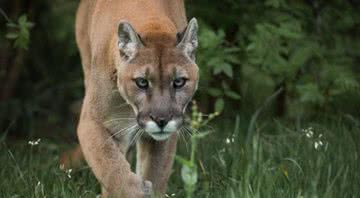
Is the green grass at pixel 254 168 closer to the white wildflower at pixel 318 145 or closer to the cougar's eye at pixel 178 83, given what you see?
the white wildflower at pixel 318 145

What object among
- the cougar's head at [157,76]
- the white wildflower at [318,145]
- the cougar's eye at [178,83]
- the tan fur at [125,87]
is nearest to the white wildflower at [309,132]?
the white wildflower at [318,145]

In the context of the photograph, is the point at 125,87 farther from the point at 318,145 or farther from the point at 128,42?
the point at 318,145

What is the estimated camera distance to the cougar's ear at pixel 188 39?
6.98 meters

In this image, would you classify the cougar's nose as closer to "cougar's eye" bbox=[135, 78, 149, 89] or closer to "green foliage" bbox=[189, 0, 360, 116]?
"cougar's eye" bbox=[135, 78, 149, 89]

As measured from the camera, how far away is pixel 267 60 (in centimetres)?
872

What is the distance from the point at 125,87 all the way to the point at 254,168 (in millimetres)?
1021

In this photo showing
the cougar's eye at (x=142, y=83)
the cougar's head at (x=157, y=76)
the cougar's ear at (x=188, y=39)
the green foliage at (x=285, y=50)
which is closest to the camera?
the cougar's head at (x=157, y=76)

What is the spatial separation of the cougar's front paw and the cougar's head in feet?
1.04

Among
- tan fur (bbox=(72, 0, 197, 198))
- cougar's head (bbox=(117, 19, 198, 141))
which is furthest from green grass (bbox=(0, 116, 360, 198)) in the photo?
cougar's head (bbox=(117, 19, 198, 141))

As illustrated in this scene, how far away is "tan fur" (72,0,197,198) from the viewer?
685 cm

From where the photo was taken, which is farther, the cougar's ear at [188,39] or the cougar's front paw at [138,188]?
the cougar's ear at [188,39]

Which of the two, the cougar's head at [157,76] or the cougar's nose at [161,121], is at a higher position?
the cougar's head at [157,76]

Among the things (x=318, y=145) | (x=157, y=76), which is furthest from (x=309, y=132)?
(x=157, y=76)

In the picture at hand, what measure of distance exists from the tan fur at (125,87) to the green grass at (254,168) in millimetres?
226
